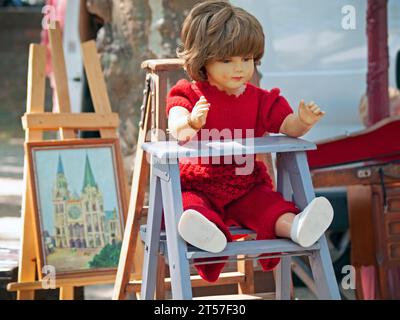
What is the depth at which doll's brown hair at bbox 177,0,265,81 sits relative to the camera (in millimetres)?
3334

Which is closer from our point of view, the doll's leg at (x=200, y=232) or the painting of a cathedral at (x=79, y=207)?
the doll's leg at (x=200, y=232)

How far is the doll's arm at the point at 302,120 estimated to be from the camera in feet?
→ 11.0

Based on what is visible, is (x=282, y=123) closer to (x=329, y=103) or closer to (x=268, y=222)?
(x=268, y=222)

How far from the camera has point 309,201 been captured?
11.1 ft

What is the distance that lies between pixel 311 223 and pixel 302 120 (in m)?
0.37

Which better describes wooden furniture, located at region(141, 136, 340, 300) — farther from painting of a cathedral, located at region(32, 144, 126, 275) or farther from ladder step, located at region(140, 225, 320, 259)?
painting of a cathedral, located at region(32, 144, 126, 275)

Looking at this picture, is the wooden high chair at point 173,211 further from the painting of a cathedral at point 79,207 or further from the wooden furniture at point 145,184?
the painting of a cathedral at point 79,207

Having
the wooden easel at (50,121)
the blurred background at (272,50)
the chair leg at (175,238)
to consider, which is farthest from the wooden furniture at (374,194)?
the chair leg at (175,238)

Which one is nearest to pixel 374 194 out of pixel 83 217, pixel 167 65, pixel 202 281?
pixel 202 281

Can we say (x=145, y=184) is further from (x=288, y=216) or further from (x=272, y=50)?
(x=272, y=50)

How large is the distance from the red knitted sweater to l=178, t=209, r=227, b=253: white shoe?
12.4 inches

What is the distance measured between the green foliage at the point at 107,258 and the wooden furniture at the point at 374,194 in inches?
40.7

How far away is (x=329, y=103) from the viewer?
5.98m

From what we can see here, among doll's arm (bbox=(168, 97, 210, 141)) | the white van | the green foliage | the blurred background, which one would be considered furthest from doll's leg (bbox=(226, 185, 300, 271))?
the white van
